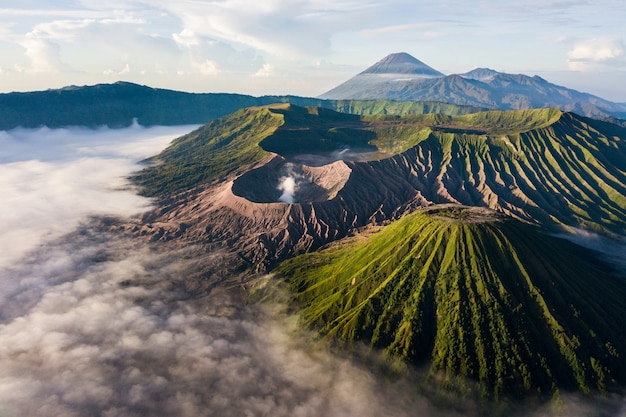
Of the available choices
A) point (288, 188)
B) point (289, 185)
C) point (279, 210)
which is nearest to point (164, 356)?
point (279, 210)

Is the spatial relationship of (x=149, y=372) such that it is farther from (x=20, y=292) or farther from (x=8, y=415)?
(x=20, y=292)

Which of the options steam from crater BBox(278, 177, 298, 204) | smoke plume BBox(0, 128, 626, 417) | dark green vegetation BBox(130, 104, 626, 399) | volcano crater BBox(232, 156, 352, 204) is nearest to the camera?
smoke plume BBox(0, 128, 626, 417)

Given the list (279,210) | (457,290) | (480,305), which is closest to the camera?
(480,305)

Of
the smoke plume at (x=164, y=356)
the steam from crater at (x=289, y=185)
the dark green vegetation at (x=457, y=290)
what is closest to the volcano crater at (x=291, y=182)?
the steam from crater at (x=289, y=185)

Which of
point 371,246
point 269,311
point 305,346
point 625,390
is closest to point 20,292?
point 269,311

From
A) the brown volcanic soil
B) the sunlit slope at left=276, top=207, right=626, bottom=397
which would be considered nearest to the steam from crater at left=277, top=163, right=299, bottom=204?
the brown volcanic soil

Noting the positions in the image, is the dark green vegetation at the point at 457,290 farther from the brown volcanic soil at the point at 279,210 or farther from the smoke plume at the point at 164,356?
the smoke plume at the point at 164,356

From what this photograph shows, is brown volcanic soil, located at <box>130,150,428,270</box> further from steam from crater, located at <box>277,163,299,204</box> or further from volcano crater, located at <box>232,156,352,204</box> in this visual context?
steam from crater, located at <box>277,163,299,204</box>

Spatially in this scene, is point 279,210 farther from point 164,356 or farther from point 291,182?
point 164,356
